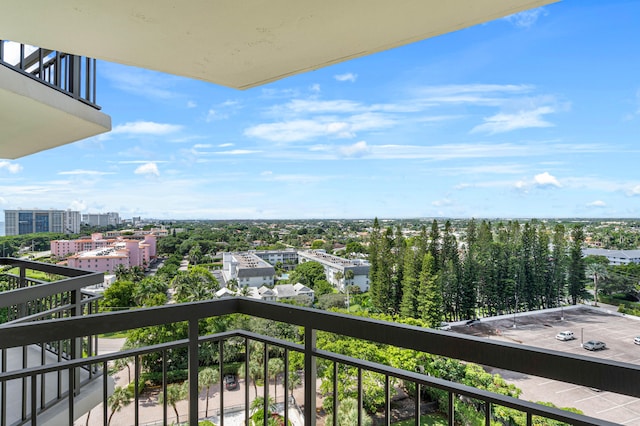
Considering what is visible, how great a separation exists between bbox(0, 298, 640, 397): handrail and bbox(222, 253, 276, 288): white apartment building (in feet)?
35.2

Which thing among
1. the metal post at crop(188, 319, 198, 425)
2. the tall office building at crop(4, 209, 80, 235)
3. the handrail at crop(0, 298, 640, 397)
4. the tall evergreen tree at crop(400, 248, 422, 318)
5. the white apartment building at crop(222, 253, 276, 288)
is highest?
the tall office building at crop(4, 209, 80, 235)

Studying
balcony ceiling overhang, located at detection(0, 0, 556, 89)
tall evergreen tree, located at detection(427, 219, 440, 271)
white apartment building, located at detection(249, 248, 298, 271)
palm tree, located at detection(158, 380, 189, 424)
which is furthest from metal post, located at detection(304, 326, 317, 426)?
tall evergreen tree, located at detection(427, 219, 440, 271)

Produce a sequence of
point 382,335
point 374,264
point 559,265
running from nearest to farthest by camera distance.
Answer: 1. point 382,335
2. point 559,265
3. point 374,264

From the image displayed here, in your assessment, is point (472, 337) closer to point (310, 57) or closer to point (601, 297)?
point (310, 57)

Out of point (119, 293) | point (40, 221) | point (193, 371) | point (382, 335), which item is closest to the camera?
point (382, 335)

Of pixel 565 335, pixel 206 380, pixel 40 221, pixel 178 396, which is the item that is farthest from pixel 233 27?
pixel 565 335

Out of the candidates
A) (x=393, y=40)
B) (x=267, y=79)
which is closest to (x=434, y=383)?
(x=393, y=40)

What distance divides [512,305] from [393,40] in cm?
1333

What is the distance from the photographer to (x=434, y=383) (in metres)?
0.91

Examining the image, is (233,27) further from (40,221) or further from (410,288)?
(410,288)

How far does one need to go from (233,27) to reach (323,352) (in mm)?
1207

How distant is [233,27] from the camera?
1.36 m

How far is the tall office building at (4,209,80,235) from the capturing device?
945 cm

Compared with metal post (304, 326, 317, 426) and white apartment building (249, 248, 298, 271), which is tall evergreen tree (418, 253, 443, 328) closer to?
white apartment building (249, 248, 298, 271)
